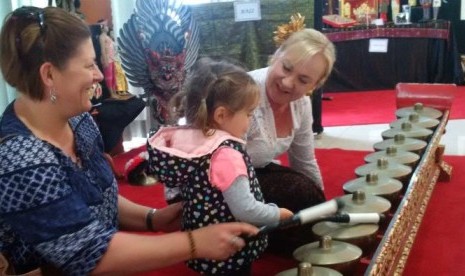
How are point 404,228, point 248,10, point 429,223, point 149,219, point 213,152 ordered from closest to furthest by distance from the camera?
point 213,152
point 149,219
point 404,228
point 429,223
point 248,10

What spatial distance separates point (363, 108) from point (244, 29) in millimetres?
1544

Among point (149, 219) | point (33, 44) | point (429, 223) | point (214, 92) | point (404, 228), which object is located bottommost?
point (429, 223)

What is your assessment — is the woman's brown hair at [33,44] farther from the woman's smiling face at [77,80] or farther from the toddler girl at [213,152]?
the toddler girl at [213,152]

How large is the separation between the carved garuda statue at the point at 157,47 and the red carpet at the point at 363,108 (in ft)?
4.56

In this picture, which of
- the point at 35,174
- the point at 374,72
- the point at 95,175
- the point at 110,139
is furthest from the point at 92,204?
the point at 374,72

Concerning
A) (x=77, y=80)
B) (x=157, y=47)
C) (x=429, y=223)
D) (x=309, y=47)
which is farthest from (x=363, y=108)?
(x=77, y=80)

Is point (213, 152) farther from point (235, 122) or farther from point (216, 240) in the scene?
point (216, 240)

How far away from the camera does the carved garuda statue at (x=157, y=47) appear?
2752 millimetres

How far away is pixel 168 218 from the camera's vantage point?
129 centimetres

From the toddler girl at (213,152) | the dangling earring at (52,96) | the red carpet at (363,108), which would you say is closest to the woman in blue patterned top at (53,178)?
the dangling earring at (52,96)

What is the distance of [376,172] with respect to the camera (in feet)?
4.98

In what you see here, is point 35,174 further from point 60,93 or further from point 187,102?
point 187,102

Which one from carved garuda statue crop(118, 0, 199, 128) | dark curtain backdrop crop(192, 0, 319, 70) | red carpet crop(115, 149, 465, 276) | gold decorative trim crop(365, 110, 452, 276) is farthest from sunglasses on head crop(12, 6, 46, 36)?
dark curtain backdrop crop(192, 0, 319, 70)

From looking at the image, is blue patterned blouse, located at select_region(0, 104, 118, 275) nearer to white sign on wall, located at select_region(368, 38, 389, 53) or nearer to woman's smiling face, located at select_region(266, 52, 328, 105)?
woman's smiling face, located at select_region(266, 52, 328, 105)
